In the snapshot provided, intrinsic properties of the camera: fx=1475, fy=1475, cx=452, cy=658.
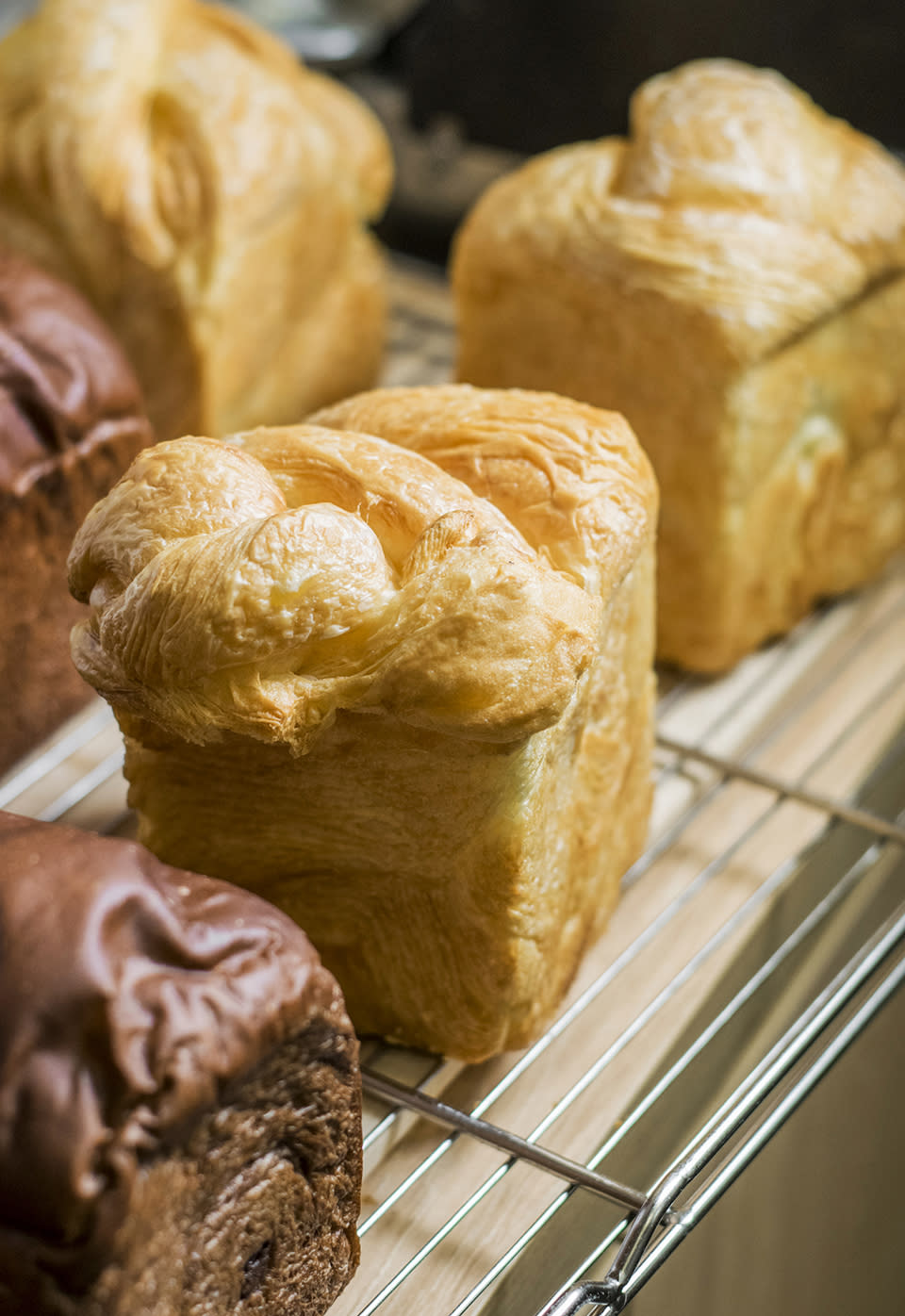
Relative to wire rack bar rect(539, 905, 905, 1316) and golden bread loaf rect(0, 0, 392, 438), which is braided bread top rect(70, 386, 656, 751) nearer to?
wire rack bar rect(539, 905, 905, 1316)

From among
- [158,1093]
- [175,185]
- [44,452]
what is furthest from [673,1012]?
[175,185]

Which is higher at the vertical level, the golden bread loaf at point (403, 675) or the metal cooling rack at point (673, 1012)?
the golden bread loaf at point (403, 675)

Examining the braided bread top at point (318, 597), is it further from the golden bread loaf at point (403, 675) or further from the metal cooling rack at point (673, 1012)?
the metal cooling rack at point (673, 1012)

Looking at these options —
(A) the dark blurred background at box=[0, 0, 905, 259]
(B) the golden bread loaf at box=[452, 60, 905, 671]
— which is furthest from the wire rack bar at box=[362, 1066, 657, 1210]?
(A) the dark blurred background at box=[0, 0, 905, 259]

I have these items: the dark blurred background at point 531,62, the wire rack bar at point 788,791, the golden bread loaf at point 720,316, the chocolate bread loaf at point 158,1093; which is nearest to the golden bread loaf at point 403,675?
the chocolate bread loaf at point 158,1093

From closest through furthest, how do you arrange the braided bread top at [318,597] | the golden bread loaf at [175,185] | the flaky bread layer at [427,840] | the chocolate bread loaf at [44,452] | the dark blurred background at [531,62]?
the braided bread top at [318,597]
the flaky bread layer at [427,840]
the chocolate bread loaf at [44,452]
the golden bread loaf at [175,185]
the dark blurred background at [531,62]
